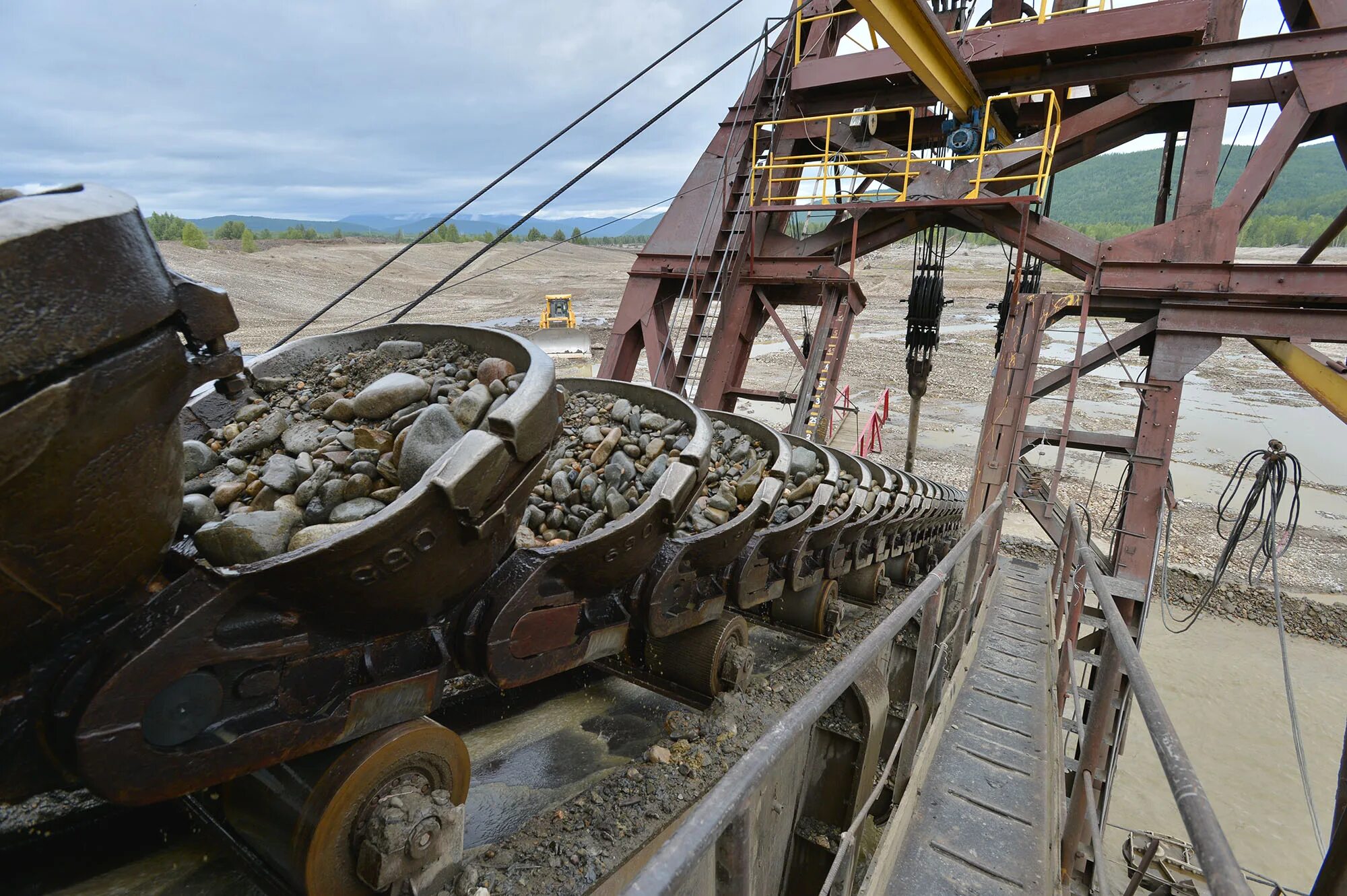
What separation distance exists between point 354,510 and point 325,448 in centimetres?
35

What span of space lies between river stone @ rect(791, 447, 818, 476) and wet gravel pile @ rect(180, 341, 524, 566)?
2540 mm

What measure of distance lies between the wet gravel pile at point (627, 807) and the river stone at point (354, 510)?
1.42 m

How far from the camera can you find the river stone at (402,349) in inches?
113

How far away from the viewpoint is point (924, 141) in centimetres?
890

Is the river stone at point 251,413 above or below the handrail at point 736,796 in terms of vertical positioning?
above

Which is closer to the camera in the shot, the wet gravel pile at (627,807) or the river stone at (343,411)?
the river stone at (343,411)

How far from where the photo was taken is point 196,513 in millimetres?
1925

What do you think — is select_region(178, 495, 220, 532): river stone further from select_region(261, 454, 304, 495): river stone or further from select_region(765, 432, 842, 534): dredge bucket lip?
select_region(765, 432, 842, 534): dredge bucket lip

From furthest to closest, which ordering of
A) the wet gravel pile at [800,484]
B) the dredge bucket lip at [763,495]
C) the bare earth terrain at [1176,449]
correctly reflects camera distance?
the bare earth terrain at [1176,449]
the wet gravel pile at [800,484]
the dredge bucket lip at [763,495]

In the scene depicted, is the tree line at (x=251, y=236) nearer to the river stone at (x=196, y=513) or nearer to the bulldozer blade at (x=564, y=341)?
the bulldozer blade at (x=564, y=341)

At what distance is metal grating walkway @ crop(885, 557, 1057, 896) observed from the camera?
2352 mm

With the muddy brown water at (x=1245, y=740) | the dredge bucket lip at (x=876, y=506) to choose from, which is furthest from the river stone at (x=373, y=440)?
the muddy brown water at (x=1245, y=740)

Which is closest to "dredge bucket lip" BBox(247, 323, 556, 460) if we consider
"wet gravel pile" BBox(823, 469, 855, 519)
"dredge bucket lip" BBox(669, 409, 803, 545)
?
Result: "dredge bucket lip" BBox(669, 409, 803, 545)

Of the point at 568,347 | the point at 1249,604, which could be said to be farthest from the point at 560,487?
the point at 568,347
